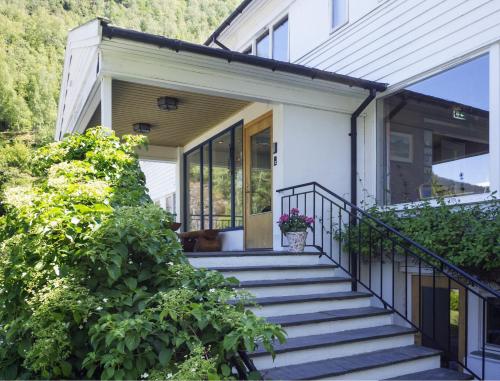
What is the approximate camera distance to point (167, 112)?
6.95m

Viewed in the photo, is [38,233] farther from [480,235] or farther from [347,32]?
[347,32]

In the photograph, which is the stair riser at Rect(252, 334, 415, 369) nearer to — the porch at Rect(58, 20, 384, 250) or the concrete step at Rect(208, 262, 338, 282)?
the concrete step at Rect(208, 262, 338, 282)

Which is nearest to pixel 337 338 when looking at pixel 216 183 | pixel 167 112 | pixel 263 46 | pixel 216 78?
Answer: pixel 216 78

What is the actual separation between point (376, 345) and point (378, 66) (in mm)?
3862

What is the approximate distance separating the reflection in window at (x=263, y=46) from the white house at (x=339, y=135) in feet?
3.35

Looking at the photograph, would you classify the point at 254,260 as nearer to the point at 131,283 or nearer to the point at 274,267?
the point at 274,267

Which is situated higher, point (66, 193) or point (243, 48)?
point (243, 48)

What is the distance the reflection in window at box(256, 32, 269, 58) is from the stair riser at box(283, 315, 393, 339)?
20.5 feet

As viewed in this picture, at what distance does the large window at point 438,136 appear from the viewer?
190 inches

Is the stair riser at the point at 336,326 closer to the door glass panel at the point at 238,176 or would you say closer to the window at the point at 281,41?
the door glass panel at the point at 238,176

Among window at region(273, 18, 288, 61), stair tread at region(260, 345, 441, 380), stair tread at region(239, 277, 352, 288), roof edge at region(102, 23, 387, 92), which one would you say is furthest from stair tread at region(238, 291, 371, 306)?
window at region(273, 18, 288, 61)

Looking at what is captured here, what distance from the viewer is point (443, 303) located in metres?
5.12

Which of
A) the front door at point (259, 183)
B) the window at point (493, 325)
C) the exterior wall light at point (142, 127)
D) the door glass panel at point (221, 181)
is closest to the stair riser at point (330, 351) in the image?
the window at point (493, 325)

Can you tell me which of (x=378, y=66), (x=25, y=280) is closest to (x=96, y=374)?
(x=25, y=280)
